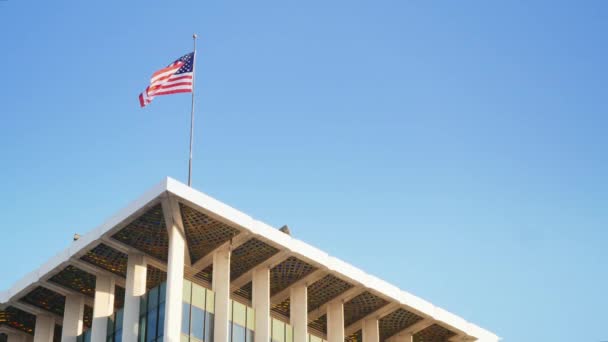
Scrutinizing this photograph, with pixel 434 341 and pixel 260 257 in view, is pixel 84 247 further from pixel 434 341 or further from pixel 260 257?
pixel 434 341

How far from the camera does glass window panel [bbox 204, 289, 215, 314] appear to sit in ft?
220

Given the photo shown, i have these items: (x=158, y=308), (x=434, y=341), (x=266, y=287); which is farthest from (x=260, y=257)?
(x=434, y=341)

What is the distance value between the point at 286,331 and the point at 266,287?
10.5 ft

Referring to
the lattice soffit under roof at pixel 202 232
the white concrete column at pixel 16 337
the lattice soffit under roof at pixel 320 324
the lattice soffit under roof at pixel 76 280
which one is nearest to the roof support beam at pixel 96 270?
the lattice soffit under roof at pixel 76 280

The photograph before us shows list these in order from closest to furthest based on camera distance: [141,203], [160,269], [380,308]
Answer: [141,203]
[160,269]
[380,308]

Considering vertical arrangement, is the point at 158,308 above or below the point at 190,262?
below

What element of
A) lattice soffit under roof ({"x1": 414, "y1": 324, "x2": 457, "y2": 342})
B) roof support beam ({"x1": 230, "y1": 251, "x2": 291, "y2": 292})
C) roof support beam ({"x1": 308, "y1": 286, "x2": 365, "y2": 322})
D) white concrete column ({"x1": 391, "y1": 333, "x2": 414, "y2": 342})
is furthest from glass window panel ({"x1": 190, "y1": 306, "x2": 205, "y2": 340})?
lattice soffit under roof ({"x1": 414, "y1": 324, "x2": 457, "y2": 342})

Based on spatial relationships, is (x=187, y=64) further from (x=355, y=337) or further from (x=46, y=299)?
(x=355, y=337)

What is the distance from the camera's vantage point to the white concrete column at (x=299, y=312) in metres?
72.2

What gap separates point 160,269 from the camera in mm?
69812

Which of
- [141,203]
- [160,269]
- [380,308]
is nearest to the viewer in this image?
[141,203]

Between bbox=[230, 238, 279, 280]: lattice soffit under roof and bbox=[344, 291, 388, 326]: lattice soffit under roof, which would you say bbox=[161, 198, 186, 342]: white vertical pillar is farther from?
bbox=[344, 291, 388, 326]: lattice soffit under roof

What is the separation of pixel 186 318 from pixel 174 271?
2.93 meters

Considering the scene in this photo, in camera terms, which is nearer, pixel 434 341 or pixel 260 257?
pixel 260 257
